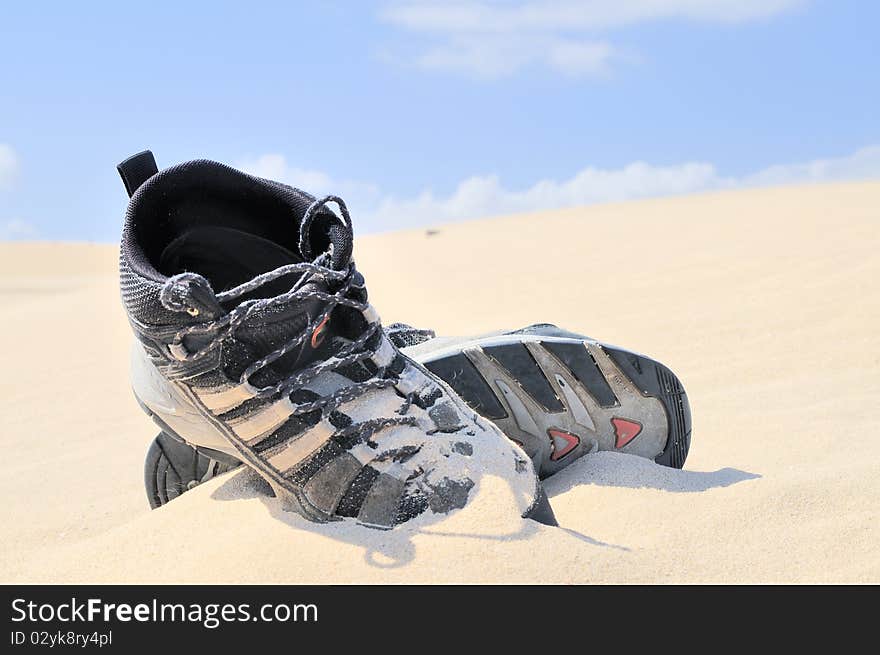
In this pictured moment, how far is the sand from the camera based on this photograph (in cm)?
152

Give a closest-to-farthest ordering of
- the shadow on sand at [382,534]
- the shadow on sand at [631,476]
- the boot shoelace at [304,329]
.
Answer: the shadow on sand at [382,534] → the boot shoelace at [304,329] → the shadow on sand at [631,476]

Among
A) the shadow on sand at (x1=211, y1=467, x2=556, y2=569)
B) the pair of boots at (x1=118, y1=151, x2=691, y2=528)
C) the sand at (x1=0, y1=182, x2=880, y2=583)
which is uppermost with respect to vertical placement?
the pair of boots at (x1=118, y1=151, x2=691, y2=528)

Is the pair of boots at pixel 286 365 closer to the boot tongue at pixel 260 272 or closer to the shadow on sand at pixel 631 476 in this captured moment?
the boot tongue at pixel 260 272

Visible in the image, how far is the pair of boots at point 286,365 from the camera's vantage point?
5.32 ft

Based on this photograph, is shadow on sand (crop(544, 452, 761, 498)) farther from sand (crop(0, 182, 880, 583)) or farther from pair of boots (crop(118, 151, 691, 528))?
pair of boots (crop(118, 151, 691, 528))

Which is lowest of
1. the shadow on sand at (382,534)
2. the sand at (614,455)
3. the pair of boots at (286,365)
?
the sand at (614,455)

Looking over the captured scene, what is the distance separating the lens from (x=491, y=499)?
63.5 inches

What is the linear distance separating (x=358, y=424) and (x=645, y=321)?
197 inches

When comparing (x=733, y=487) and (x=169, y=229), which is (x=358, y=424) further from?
(x=733, y=487)

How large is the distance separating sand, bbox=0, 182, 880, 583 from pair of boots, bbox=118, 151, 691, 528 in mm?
76

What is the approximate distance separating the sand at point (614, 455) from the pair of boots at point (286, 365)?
0.25ft

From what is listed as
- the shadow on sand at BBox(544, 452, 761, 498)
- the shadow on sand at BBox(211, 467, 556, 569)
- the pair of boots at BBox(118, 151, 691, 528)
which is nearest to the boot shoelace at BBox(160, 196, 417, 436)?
the pair of boots at BBox(118, 151, 691, 528)

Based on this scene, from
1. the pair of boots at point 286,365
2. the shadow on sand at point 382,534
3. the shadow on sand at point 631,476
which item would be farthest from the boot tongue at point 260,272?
the shadow on sand at point 631,476
